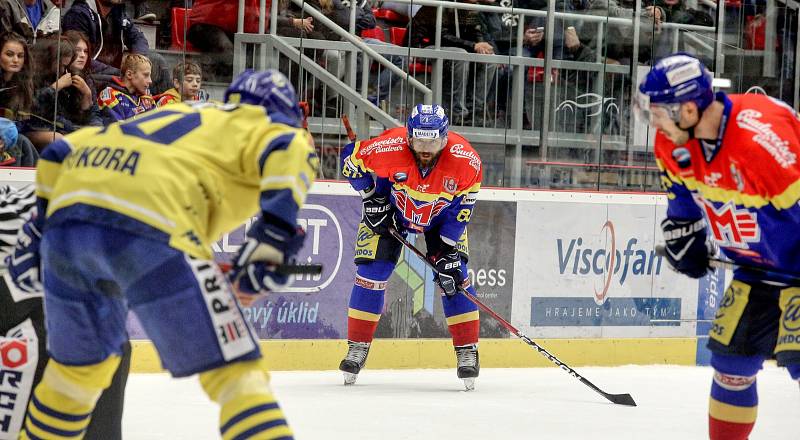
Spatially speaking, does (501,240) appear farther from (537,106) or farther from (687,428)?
(687,428)

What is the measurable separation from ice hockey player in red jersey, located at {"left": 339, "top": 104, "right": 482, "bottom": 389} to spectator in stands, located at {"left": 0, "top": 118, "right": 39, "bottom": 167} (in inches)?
59.0

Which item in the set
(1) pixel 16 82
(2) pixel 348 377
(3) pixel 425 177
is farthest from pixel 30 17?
(2) pixel 348 377

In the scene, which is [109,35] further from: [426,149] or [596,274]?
[596,274]

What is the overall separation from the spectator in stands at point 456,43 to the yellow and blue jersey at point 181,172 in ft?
14.4

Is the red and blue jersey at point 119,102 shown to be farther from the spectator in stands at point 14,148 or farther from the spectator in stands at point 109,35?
the spectator in stands at point 14,148

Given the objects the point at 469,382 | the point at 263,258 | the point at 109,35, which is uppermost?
Answer: the point at 109,35

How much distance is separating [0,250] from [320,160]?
3427 millimetres

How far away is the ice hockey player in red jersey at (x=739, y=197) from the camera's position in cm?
325

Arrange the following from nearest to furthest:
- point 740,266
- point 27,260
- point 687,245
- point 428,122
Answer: point 27,260
point 740,266
point 687,245
point 428,122

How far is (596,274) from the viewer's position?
7.12 m

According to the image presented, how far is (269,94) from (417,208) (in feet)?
10.6

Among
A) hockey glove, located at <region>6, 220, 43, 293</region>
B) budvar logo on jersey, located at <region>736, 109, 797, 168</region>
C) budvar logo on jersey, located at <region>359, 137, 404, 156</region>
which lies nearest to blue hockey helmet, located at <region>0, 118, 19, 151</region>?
budvar logo on jersey, located at <region>359, 137, 404, 156</region>

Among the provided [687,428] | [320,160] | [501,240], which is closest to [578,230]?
[501,240]

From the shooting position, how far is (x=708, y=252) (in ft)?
12.0
